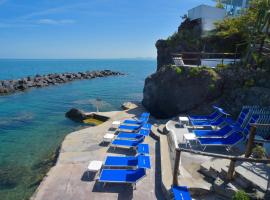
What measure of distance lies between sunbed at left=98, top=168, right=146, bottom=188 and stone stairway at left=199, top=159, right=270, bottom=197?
2.57m

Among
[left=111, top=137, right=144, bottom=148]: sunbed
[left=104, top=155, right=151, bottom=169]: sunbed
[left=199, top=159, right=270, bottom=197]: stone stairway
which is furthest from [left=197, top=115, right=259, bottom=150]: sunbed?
[left=111, top=137, right=144, bottom=148]: sunbed

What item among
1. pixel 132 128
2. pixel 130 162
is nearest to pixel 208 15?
pixel 132 128

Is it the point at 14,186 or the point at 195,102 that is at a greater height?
the point at 195,102

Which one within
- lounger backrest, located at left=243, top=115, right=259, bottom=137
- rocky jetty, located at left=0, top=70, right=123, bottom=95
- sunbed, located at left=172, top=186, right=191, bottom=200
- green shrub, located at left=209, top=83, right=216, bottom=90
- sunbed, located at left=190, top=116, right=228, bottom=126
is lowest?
rocky jetty, located at left=0, top=70, right=123, bottom=95

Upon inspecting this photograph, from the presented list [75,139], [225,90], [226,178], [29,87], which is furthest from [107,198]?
[29,87]

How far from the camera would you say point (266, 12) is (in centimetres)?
1769

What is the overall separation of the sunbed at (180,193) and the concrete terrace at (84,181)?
992 mm

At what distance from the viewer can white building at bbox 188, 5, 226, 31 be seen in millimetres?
31109

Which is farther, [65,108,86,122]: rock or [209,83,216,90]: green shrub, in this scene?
[65,108,86,122]: rock

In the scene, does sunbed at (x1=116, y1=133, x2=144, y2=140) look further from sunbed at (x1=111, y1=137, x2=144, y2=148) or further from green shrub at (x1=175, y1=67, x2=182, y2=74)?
green shrub at (x1=175, y1=67, x2=182, y2=74)

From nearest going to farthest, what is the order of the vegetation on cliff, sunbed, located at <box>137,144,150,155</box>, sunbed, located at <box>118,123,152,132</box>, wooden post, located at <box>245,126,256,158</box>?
1. wooden post, located at <box>245,126,256,158</box>
2. sunbed, located at <box>137,144,150,155</box>
3. sunbed, located at <box>118,123,152,132</box>
4. the vegetation on cliff

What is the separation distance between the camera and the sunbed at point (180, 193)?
24.6 feet

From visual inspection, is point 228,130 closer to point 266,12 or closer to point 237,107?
point 237,107

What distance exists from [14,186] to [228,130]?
1087 cm
